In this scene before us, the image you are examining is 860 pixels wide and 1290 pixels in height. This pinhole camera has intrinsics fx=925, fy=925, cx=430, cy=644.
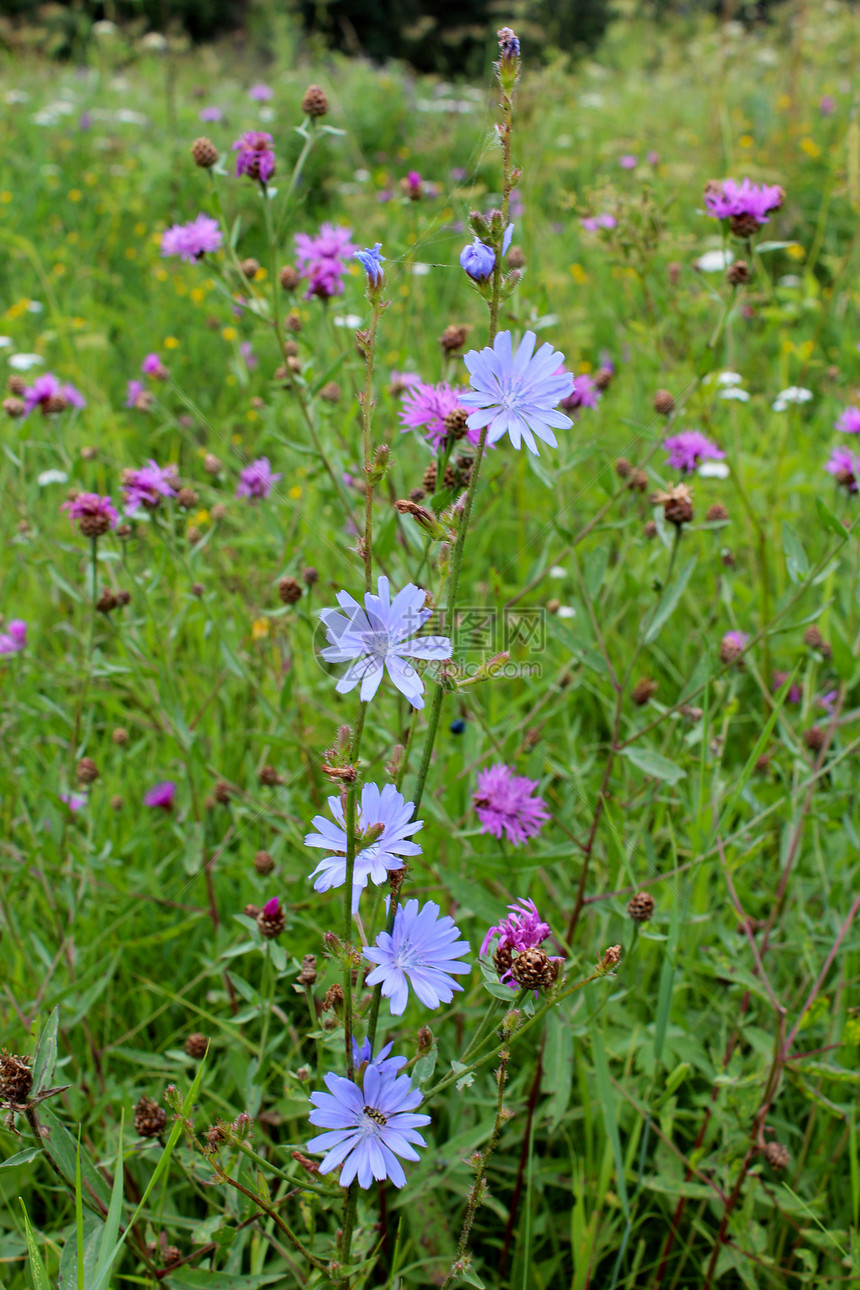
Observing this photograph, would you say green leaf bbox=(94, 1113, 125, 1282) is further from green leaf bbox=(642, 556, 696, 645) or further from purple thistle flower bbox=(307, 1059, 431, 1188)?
green leaf bbox=(642, 556, 696, 645)

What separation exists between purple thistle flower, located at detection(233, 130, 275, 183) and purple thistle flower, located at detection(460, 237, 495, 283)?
95cm

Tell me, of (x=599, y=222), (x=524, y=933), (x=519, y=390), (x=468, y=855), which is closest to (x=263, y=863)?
(x=468, y=855)

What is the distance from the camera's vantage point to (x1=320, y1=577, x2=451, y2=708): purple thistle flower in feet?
2.72

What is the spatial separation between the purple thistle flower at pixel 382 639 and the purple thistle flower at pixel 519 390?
0.18m

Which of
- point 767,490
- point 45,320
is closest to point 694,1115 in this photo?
point 767,490

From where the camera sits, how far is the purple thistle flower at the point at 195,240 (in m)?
1.84

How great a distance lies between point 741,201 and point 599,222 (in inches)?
23.9

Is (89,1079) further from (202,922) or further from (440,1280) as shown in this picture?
(440,1280)

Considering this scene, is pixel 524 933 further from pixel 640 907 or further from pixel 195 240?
pixel 195 240

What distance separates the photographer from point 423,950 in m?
0.88

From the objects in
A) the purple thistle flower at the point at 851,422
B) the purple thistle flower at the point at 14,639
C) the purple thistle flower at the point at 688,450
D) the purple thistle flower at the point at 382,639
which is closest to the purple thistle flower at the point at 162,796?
the purple thistle flower at the point at 14,639

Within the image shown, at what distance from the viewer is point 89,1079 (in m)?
1.40

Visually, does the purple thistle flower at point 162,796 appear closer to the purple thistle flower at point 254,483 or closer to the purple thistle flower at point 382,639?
the purple thistle flower at point 254,483

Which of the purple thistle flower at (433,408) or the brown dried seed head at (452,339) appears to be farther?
the brown dried seed head at (452,339)
